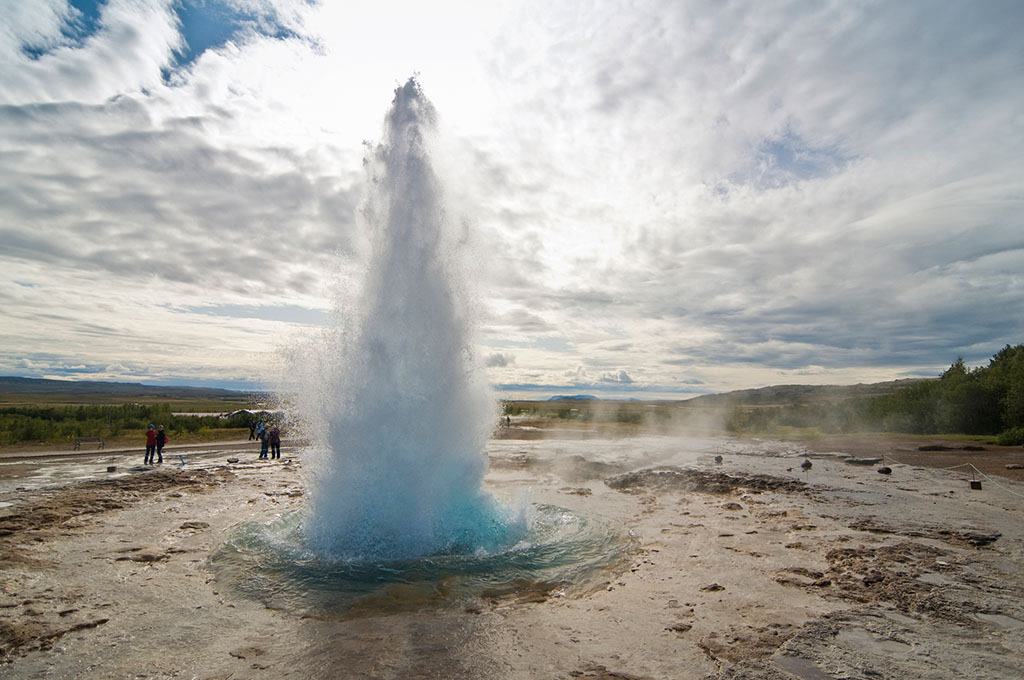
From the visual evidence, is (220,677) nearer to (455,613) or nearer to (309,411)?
(455,613)

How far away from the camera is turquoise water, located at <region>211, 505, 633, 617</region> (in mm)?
6176

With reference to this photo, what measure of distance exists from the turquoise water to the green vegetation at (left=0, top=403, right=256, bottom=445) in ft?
74.4

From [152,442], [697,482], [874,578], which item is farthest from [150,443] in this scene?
[874,578]

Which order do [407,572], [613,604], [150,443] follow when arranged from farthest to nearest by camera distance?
[150,443] < [407,572] < [613,604]

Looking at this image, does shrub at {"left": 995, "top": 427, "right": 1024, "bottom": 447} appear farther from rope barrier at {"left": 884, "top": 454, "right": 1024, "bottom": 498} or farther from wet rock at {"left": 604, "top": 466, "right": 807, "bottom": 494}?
wet rock at {"left": 604, "top": 466, "right": 807, "bottom": 494}

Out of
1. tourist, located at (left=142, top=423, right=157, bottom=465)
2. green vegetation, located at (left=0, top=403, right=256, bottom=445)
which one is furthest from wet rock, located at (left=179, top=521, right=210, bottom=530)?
green vegetation, located at (left=0, top=403, right=256, bottom=445)

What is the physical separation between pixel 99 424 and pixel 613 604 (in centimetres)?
3265

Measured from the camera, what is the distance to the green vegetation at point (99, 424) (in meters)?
24.5

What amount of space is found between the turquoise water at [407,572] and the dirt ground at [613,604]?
173mm

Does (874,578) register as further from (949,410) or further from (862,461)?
(949,410)

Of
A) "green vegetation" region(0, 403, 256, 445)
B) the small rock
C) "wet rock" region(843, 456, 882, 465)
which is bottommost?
the small rock

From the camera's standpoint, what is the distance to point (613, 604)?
19.6 ft

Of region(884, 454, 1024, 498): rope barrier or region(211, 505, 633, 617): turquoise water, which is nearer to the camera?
region(211, 505, 633, 617): turquoise water

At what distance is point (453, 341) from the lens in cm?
957
